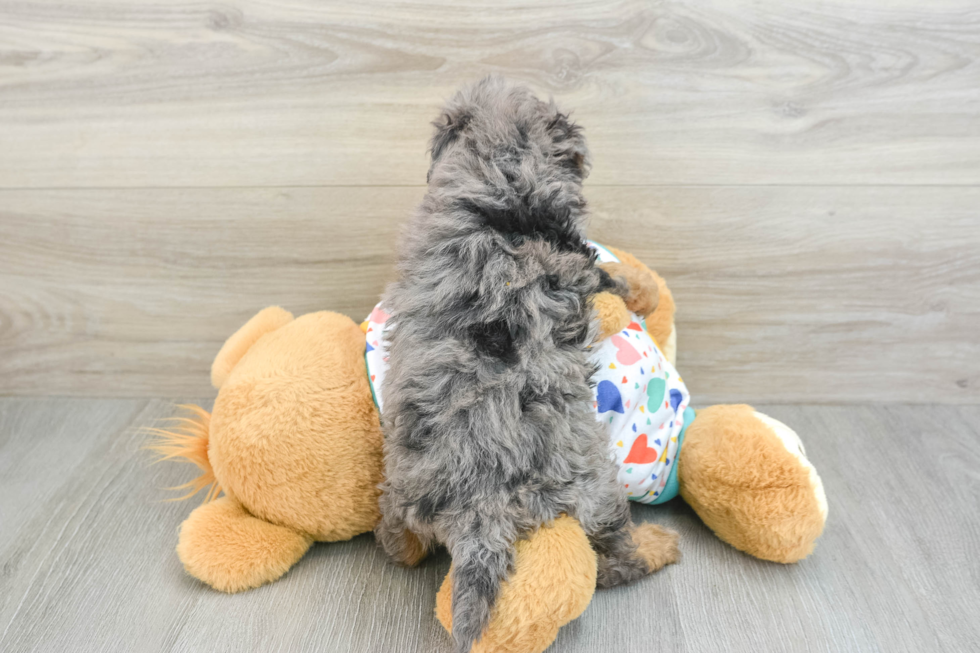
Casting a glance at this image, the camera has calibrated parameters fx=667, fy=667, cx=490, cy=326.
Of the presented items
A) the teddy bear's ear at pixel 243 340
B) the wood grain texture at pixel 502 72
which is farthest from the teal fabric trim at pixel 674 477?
the teddy bear's ear at pixel 243 340

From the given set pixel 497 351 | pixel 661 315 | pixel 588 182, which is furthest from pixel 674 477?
pixel 588 182

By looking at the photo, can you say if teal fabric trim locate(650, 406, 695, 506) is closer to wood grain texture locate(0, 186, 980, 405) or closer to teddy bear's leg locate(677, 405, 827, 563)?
teddy bear's leg locate(677, 405, 827, 563)

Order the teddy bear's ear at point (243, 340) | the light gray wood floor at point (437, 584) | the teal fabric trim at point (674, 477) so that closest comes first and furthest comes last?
the light gray wood floor at point (437, 584) < the teal fabric trim at point (674, 477) < the teddy bear's ear at point (243, 340)

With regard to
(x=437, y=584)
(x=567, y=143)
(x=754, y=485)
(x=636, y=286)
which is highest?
(x=567, y=143)

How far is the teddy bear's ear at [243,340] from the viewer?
93 centimetres

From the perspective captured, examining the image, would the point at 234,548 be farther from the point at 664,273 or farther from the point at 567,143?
the point at 664,273

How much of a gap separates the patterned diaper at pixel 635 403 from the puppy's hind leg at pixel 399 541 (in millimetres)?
130

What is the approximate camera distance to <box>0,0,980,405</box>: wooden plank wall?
3.01 feet

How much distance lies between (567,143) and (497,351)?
0.23 m

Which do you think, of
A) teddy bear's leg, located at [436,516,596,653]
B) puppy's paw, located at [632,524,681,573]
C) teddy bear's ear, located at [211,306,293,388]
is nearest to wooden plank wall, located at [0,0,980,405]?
teddy bear's ear, located at [211,306,293,388]

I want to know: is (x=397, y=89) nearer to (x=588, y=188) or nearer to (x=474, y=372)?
(x=588, y=188)

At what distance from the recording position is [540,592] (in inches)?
23.5

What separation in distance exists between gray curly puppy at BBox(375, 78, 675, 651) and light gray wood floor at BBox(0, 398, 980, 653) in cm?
12

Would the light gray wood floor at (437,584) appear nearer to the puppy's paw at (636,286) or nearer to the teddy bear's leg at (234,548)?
the teddy bear's leg at (234,548)
